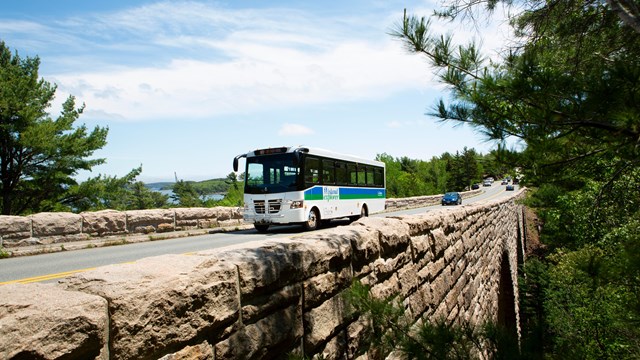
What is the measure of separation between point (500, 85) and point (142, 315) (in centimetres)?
296

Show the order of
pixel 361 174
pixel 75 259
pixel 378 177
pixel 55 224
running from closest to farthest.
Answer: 1. pixel 75 259
2. pixel 55 224
3. pixel 361 174
4. pixel 378 177

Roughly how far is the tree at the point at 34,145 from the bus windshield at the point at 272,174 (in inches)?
421

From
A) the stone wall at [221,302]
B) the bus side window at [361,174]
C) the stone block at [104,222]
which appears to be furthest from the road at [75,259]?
the bus side window at [361,174]

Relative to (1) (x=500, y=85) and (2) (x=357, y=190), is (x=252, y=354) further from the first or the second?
(2) (x=357, y=190)

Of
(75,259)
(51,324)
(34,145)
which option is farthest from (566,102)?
(34,145)

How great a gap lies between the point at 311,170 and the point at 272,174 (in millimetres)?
1294

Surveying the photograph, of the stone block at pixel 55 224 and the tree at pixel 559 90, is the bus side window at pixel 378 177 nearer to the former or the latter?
the stone block at pixel 55 224

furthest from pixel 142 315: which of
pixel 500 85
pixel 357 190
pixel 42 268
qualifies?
pixel 357 190

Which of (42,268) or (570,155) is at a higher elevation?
(570,155)

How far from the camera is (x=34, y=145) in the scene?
58.0 feet

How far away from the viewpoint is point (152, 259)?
2.12 metres

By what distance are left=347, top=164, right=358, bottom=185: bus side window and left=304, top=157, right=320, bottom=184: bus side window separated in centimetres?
261

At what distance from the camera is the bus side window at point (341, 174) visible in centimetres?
1523

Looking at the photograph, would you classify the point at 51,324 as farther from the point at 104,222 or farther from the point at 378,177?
the point at 378,177
